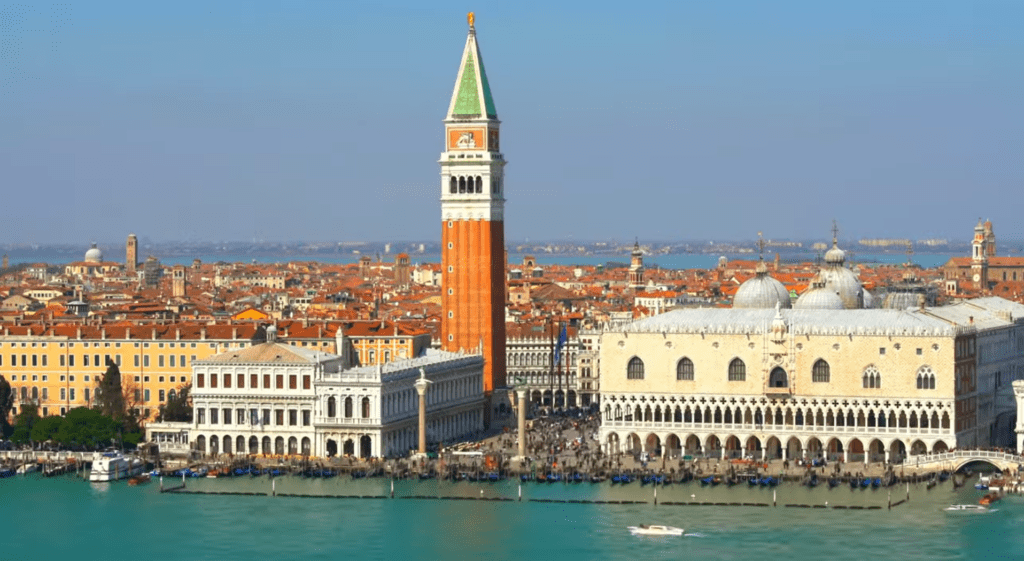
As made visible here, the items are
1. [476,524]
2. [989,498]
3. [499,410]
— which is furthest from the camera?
[499,410]

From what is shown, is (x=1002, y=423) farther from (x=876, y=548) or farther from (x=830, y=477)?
(x=876, y=548)

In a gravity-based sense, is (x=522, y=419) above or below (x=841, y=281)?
below

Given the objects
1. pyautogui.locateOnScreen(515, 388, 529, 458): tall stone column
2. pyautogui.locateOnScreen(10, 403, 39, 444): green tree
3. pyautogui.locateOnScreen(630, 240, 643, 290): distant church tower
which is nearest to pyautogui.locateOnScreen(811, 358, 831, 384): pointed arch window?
pyautogui.locateOnScreen(515, 388, 529, 458): tall stone column

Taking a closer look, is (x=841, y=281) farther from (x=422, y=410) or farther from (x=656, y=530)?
(x=656, y=530)

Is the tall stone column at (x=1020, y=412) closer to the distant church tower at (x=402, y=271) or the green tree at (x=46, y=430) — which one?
the green tree at (x=46, y=430)

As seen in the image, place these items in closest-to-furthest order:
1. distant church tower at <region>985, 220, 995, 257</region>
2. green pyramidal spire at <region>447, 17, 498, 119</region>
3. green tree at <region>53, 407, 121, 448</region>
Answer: green tree at <region>53, 407, 121, 448</region>
green pyramidal spire at <region>447, 17, 498, 119</region>
distant church tower at <region>985, 220, 995, 257</region>

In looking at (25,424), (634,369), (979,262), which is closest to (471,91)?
(634,369)

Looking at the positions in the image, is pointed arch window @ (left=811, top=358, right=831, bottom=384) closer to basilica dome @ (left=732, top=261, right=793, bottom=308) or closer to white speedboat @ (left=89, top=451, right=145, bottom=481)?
basilica dome @ (left=732, top=261, right=793, bottom=308)
